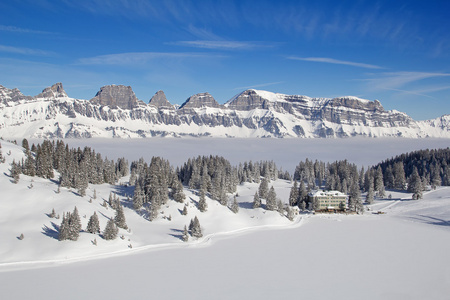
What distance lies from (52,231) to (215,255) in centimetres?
3365

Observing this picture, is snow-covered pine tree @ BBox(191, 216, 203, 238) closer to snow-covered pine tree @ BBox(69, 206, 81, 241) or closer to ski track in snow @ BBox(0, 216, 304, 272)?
ski track in snow @ BBox(0, 216, 304, 272)

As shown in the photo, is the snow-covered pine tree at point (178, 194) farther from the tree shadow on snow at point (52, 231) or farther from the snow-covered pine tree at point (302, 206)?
the snow-covered pine tree at point (302, 206)

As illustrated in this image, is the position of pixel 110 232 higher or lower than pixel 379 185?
lower

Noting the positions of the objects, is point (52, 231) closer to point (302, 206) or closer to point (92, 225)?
point (92, 225)

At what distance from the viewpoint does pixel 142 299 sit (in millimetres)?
45906

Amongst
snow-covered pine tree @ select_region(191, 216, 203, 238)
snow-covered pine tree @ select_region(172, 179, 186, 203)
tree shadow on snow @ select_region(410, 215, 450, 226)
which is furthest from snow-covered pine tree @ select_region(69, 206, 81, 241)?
tree shadow on snow @ select_region(410, 215, 450, 226)

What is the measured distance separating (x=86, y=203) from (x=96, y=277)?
3475cm

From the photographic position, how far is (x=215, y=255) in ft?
220

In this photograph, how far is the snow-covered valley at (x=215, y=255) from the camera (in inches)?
1943

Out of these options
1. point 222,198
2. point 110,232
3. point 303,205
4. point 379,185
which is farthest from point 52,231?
point 379,185

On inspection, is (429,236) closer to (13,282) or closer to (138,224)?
(138,224)

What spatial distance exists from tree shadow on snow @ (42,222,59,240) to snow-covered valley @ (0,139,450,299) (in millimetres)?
184

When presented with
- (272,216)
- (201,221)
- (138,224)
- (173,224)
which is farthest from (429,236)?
(138,224)

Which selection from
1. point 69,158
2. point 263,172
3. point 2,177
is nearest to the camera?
point 2,177
